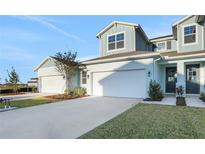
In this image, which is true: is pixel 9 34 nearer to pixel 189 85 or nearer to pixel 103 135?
pixel 103 135

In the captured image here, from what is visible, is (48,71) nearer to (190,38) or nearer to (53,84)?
(53,84)

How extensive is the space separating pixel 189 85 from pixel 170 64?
6.66 ft

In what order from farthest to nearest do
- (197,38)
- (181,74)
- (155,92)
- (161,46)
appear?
(161,46) → (197,38) → (181,74) → (155,92)

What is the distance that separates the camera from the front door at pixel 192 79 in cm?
1102

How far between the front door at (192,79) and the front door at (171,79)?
97 centimetres

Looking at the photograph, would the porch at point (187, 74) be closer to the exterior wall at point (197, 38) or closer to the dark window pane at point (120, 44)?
the exterior wall at point (197, 38)

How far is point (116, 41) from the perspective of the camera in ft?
48.0

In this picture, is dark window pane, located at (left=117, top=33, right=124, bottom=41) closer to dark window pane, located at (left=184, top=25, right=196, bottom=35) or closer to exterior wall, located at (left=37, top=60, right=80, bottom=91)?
dark window pane, located at (left=184, top=25, right=196, bottom=35)

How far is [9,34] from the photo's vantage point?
454 inches

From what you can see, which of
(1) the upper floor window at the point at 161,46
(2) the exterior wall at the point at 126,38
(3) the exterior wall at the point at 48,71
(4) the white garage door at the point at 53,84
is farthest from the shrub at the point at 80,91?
(1) the upper floor window at the point at 161,46

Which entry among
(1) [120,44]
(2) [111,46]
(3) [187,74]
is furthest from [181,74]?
(2) [111,46]

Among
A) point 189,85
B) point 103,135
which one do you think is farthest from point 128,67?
point 103,135

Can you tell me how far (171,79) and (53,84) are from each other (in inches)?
476

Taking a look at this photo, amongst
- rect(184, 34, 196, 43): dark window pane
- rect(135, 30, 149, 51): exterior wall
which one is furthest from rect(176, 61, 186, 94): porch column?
rect(135, 30, 149, 51): exterior wall
